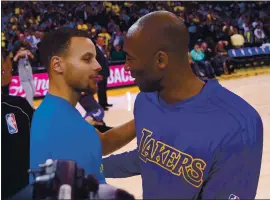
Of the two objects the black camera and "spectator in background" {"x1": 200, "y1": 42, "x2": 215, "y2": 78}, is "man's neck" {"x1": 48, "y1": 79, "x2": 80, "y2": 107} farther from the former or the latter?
"spectator in background" {"x1": 200, "y1": 42, "x2": 215, "y2": 78}

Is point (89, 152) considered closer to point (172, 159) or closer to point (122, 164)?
point (172, 159)

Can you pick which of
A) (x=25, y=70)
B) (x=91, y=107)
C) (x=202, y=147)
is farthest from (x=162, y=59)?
(x=25, y=70)

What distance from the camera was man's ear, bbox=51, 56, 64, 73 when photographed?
1.20 m

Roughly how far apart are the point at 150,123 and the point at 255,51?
4.83 m

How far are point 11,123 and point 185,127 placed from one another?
0.70 m

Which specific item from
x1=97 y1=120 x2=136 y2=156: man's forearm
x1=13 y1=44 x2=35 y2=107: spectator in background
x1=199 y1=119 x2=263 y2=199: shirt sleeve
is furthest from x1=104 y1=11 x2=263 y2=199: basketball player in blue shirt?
x1=13 y1=44 x2=35 y2=107: spectator in background

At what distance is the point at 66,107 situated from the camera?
3.97 ft

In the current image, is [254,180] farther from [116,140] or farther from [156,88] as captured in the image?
[116,140]

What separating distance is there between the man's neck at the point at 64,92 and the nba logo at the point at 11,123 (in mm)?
365

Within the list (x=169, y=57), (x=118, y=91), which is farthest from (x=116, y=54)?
(x=169, y=57)

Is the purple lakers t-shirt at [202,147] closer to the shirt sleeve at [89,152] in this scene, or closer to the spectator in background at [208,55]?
the shirt sleeve at [89,152]

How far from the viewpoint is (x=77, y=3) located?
912cm

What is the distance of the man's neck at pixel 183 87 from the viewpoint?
112cm

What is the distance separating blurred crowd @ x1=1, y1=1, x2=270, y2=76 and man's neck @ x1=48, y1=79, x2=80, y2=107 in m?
4.63
